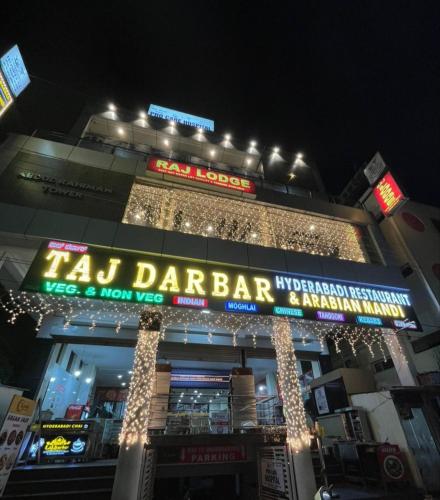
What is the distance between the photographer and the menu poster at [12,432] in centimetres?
517

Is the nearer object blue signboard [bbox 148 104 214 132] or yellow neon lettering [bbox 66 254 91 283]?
yellow neon lettering [bbox 66 254 91 283]

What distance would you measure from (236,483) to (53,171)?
12.0 metres

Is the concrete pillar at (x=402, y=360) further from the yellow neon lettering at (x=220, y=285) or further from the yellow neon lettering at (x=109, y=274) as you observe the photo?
the yellow neon lettering at (x=109, y=274)

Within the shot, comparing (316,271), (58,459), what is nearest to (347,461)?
(316,271)

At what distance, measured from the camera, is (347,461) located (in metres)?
7.70

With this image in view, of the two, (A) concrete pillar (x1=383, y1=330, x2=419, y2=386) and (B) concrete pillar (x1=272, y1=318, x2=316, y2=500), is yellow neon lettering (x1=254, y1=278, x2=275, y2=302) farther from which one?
(A) concrete pillar (x1=383, y1=330, x2=419, y2=386)

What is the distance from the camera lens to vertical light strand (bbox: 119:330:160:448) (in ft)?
19.8

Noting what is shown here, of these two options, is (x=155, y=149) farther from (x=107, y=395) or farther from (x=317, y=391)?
(x=107, y=395)

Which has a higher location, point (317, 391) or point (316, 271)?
point (316, 271)

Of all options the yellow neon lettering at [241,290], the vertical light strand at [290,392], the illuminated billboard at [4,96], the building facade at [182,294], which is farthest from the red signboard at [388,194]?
the illuminated billboard at [4,96]

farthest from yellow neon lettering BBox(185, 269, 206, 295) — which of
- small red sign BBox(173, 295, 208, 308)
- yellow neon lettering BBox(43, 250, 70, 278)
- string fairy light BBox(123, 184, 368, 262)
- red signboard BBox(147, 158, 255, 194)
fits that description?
red signboard BBox(147, 158, 255, 194)

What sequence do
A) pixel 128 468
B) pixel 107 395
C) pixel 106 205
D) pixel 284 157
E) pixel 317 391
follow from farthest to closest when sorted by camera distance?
1. pixel 107 395
2. pixel 284 157
3. pixel 317 391
4. pixel 106 205
5. pixel 128 468

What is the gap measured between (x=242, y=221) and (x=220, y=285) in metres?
4.76

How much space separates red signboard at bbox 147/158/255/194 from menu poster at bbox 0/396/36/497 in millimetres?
8166
